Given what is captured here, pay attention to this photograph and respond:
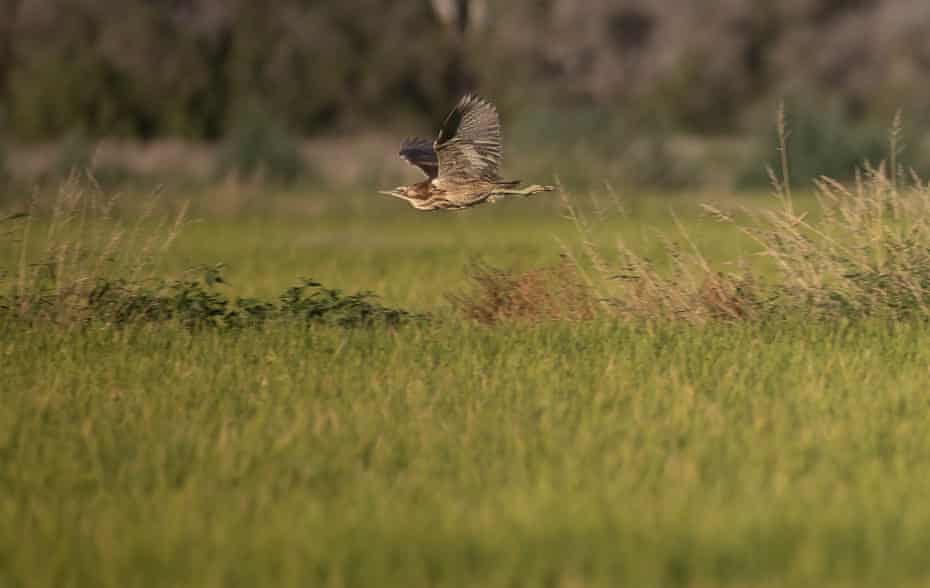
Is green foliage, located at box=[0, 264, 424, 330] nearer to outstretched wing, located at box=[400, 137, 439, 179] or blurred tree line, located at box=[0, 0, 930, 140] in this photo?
outstretched wing, located at box=[400, 137, 439, 179]

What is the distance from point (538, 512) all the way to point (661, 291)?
5295mm

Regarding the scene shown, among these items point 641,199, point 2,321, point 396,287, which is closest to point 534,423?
point 2,321

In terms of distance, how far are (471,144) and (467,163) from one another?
116 millimetres

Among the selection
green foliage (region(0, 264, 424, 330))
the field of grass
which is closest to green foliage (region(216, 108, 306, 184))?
green foliage (region(0, 264, 424, 330))

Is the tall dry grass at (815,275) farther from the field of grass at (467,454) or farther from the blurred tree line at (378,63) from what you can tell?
the blurred tree line at (378,63)

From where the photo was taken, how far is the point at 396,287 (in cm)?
1502

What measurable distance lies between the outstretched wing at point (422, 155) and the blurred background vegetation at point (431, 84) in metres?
10.9

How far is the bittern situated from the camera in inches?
407

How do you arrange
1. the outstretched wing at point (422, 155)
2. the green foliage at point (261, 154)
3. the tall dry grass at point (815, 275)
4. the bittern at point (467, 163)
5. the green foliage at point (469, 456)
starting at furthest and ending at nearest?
1. the green foliage at point (261, 154)
2. the outstretched wing at point (422, 155)
3. the tall dry grass at point (815, 275)
4. the bittern at point (467, 163)
5. the green foliage at point (469, 456)

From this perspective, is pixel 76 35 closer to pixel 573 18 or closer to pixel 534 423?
pixel 573 18

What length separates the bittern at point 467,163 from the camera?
10344 mm

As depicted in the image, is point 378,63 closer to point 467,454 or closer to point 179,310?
point 179,310

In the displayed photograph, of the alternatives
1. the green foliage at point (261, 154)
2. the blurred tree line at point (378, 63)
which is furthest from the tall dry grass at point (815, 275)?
the blurred tree line at point (378, 63)

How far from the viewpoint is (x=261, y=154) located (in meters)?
31.3
